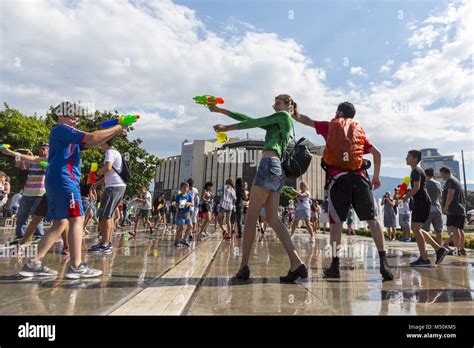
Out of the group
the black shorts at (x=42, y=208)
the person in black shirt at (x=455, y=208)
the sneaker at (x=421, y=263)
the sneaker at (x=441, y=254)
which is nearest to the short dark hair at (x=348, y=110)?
the sneaker at (x=421, y=263)

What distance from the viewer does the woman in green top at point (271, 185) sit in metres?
3.52

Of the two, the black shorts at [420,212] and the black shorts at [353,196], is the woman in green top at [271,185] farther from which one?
the black shorts at [420,212]

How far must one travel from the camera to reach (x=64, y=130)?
3.54 metres

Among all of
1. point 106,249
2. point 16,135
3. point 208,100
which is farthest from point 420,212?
point 16,135

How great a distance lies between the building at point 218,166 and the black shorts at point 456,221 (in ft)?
250

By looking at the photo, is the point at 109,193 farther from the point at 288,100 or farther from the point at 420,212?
the point at 420,212

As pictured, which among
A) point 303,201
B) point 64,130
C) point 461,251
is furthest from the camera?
point 303,201

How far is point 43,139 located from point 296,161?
2878 cm

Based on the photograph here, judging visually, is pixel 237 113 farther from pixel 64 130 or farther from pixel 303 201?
pixel 303 201

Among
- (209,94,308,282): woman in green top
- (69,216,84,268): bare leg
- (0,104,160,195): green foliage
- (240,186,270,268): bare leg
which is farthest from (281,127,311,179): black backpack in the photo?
(0,104,160,195): green foliage

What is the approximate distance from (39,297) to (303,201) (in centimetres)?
915

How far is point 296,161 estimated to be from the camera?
370 cm

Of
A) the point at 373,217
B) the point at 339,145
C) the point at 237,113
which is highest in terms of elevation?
the point at 237,113
